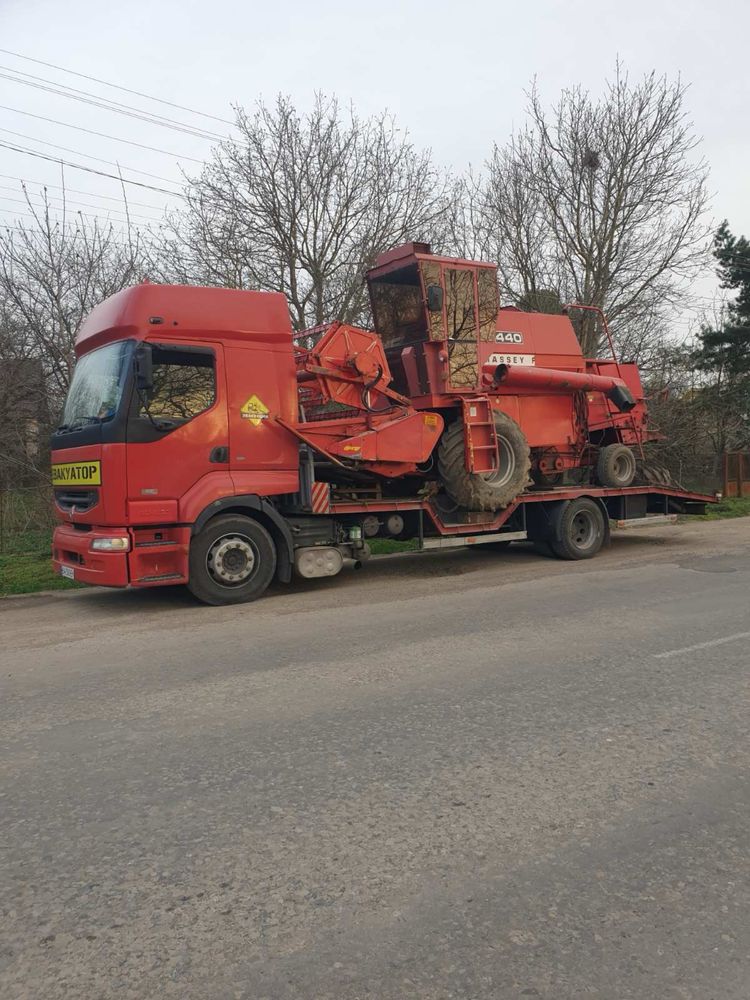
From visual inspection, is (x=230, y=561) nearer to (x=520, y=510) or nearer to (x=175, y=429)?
(x=175, y=429)

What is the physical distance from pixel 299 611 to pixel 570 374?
5985mm

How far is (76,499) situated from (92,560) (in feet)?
2.82

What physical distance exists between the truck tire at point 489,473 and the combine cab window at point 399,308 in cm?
143

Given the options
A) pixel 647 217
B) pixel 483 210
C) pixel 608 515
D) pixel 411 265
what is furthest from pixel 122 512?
pixel 647 217

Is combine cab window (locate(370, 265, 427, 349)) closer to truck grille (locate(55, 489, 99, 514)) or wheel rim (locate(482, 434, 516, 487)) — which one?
wheel rim (locate(482, 434, 516, 487))

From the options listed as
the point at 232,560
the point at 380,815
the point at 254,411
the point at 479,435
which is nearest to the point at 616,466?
the point at 479,435

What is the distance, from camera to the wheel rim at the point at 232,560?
8.04m

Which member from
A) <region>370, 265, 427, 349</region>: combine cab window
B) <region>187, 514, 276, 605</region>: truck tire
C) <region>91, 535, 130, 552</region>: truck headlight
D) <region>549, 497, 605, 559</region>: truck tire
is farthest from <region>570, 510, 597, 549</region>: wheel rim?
<region>91, 535, 130, 552</region>: truck headlight

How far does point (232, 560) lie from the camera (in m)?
8.16

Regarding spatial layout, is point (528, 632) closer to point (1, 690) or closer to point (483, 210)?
point (1, 690)

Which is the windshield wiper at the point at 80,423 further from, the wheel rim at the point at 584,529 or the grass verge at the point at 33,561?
the wheel rim at the point at 584,529

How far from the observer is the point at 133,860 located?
2.88 meters

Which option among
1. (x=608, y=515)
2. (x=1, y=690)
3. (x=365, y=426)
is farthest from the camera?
(x=608, y=515)

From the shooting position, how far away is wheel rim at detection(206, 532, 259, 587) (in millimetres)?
8039
